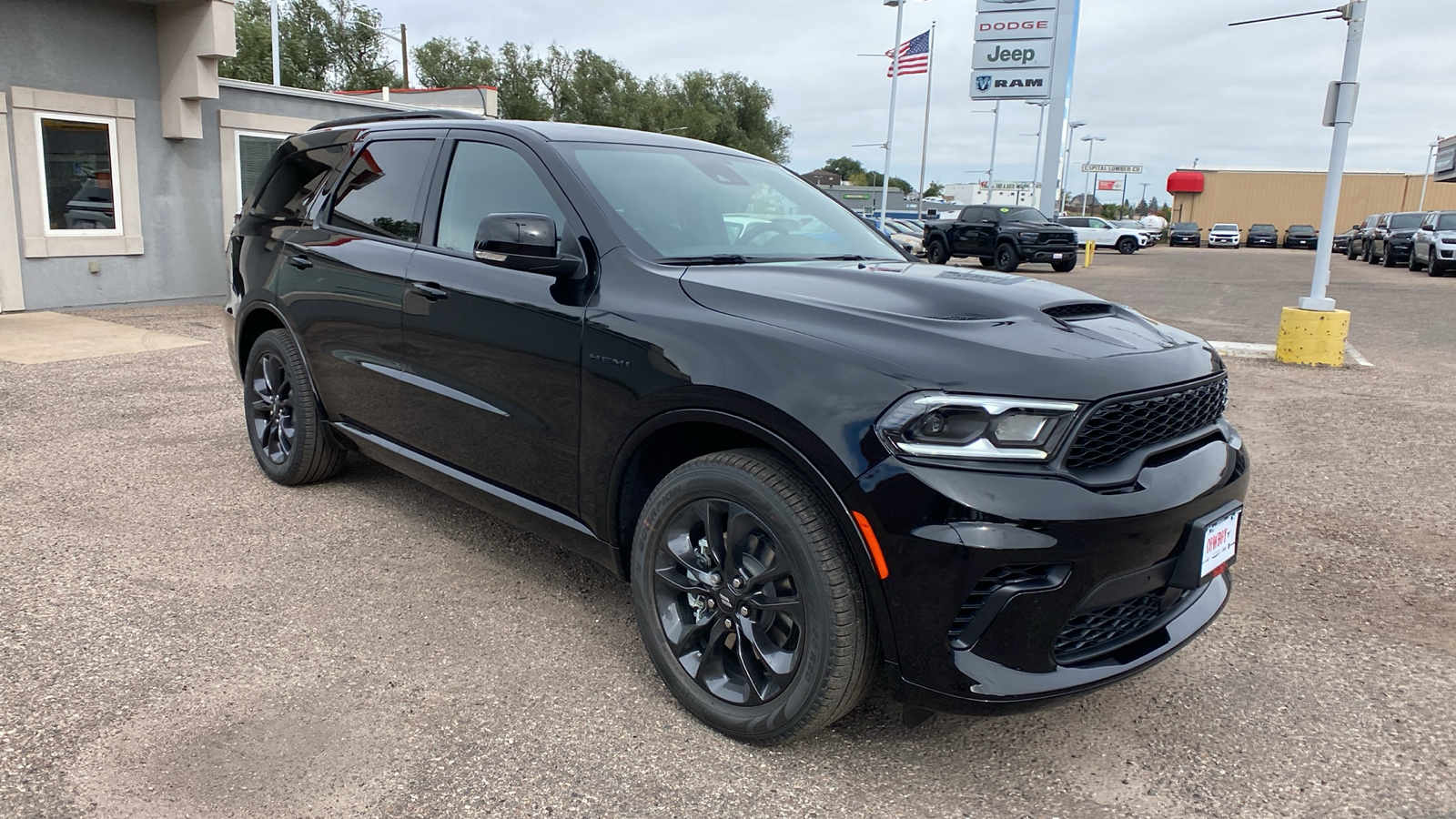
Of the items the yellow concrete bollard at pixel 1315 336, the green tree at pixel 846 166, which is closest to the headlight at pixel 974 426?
the yellow concrete bollard at pixel 1315 336

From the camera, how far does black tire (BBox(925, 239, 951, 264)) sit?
85.3ft

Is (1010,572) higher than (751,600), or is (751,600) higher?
(1010,572)

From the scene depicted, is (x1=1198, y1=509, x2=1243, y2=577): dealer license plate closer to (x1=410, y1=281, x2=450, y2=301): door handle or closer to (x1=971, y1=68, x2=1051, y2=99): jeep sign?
(x1=410, y1=281, x2=450, y2=301): door handle

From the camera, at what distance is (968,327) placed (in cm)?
249

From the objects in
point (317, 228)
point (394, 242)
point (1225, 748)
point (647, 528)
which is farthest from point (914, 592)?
→ point (317, 228)

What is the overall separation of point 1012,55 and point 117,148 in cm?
2494

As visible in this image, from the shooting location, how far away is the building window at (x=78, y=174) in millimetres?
10750

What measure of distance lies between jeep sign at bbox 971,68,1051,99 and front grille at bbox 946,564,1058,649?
96.3 ft

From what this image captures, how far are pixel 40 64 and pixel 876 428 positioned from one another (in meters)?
11.9

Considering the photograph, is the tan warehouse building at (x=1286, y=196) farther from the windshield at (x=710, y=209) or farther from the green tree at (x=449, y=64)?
the windshield at (x=710, y=209)

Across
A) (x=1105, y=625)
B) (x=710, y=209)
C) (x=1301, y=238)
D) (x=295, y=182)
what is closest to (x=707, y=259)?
(x=710, y=209)

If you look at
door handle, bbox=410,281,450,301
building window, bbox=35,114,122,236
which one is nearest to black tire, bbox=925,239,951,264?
building window, bbox=35,114,122,236

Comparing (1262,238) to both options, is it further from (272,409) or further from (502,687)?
(502,687)

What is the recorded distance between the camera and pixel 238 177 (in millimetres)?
12500
